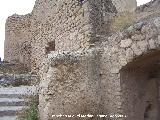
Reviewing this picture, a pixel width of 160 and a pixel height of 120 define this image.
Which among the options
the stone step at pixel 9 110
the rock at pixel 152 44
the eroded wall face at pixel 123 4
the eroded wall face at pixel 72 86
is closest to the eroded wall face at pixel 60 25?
the eroded wall face at pixel 72 86

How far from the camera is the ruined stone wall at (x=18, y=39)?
1639 centimetres

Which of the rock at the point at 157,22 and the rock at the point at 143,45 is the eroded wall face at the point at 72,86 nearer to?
the rock at the point at 143,45

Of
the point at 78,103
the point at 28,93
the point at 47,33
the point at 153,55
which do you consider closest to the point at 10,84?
the point at 47,33

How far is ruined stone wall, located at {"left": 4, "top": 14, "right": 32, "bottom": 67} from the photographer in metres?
16.4

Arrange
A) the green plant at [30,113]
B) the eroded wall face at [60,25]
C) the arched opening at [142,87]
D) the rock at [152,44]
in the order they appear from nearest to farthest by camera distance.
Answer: the rock at [152,44] → the arched opening at [142,87] → the green plant at [30,113] → the eroded wall face at [60,25]

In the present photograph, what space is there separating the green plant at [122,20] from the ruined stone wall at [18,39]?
10.3m

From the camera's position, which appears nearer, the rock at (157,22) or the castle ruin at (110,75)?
the rock at (157,22)

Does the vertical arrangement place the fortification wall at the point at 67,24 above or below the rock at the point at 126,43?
above

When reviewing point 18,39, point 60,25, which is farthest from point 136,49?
point 18,39

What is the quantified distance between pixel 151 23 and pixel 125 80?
1058 millimetres

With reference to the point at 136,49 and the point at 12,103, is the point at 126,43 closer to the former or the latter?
the point at 136,49

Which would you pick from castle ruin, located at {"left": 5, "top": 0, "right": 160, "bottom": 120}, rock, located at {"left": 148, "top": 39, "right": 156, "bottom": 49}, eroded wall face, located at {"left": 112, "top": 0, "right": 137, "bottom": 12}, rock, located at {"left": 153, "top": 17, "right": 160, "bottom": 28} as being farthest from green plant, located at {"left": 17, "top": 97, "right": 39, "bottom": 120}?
eroded wall face, located at {"left": 112, "top": 0, "right": 137, "bottom": 12}

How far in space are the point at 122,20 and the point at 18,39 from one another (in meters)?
11.4

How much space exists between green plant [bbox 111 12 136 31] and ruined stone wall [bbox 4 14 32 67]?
10257 millimetres
